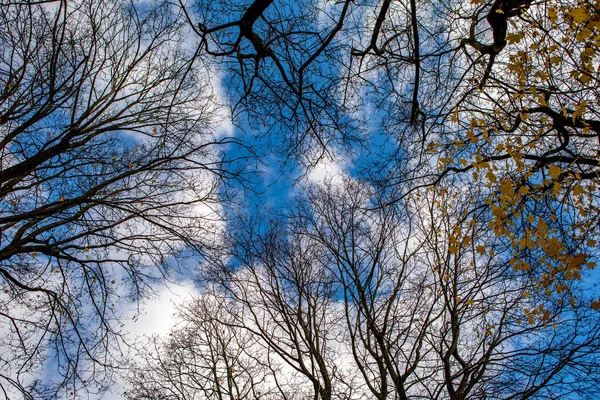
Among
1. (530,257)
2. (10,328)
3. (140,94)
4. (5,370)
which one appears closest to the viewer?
(530,257)

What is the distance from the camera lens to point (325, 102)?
4.05 metres

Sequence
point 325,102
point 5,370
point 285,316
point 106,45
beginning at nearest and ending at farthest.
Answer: point 325,102 → point 5,370 → point 106,45 → point 285,316

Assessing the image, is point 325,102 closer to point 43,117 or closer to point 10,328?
point 43,117

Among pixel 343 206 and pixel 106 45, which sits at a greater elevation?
pixel 106 45

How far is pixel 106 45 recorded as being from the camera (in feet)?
20.4

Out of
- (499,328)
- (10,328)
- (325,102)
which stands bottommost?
(499,328)

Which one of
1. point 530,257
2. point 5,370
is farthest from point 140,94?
point 530,257

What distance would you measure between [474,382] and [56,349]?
632 cm

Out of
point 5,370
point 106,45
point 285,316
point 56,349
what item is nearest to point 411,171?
point 285,316

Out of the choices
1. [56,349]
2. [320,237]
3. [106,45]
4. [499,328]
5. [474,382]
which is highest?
[106,45]

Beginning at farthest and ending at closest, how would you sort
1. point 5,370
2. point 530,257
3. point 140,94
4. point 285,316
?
point 285,316 < point 140,94 < point 5,370 < point 530,257

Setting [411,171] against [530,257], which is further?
[411,171]

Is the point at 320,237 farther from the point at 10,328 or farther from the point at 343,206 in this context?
the point at 10,328

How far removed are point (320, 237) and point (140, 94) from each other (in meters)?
4.83
